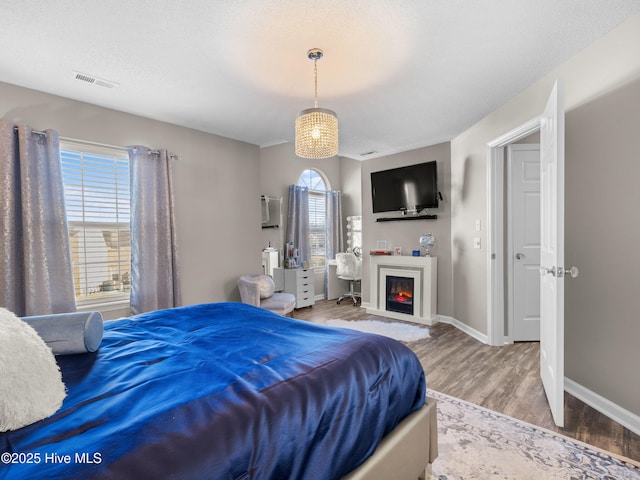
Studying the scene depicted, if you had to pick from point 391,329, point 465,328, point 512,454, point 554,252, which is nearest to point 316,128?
point 554,252

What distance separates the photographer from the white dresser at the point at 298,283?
5.12m

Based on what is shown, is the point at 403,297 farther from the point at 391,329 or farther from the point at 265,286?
the point at 265,286

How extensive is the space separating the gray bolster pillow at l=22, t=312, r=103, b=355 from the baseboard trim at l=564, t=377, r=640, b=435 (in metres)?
2.94

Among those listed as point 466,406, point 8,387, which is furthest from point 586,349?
point 8,387

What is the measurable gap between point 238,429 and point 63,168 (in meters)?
3.05

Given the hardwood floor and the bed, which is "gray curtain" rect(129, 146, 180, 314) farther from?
the hardwood floor

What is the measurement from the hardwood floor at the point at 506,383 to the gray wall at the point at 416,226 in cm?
78

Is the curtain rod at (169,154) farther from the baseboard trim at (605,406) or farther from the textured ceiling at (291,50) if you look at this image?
the baseboard trim at (605,406)

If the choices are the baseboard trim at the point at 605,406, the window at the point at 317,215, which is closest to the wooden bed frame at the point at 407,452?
the baseboard trim at the point at 605,406

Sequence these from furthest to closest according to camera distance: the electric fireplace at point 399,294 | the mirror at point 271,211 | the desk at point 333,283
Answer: the desk at point 333,283 < the mirror at point 271,211 < the electric fireplace at point 399,294

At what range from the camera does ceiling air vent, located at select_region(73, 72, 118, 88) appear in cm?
251

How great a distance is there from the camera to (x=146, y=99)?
296 centimetres

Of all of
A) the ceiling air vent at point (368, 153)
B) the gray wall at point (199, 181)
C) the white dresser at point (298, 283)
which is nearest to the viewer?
the gray wall at point (199, 181)

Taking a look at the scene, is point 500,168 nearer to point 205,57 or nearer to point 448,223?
point 448,223
